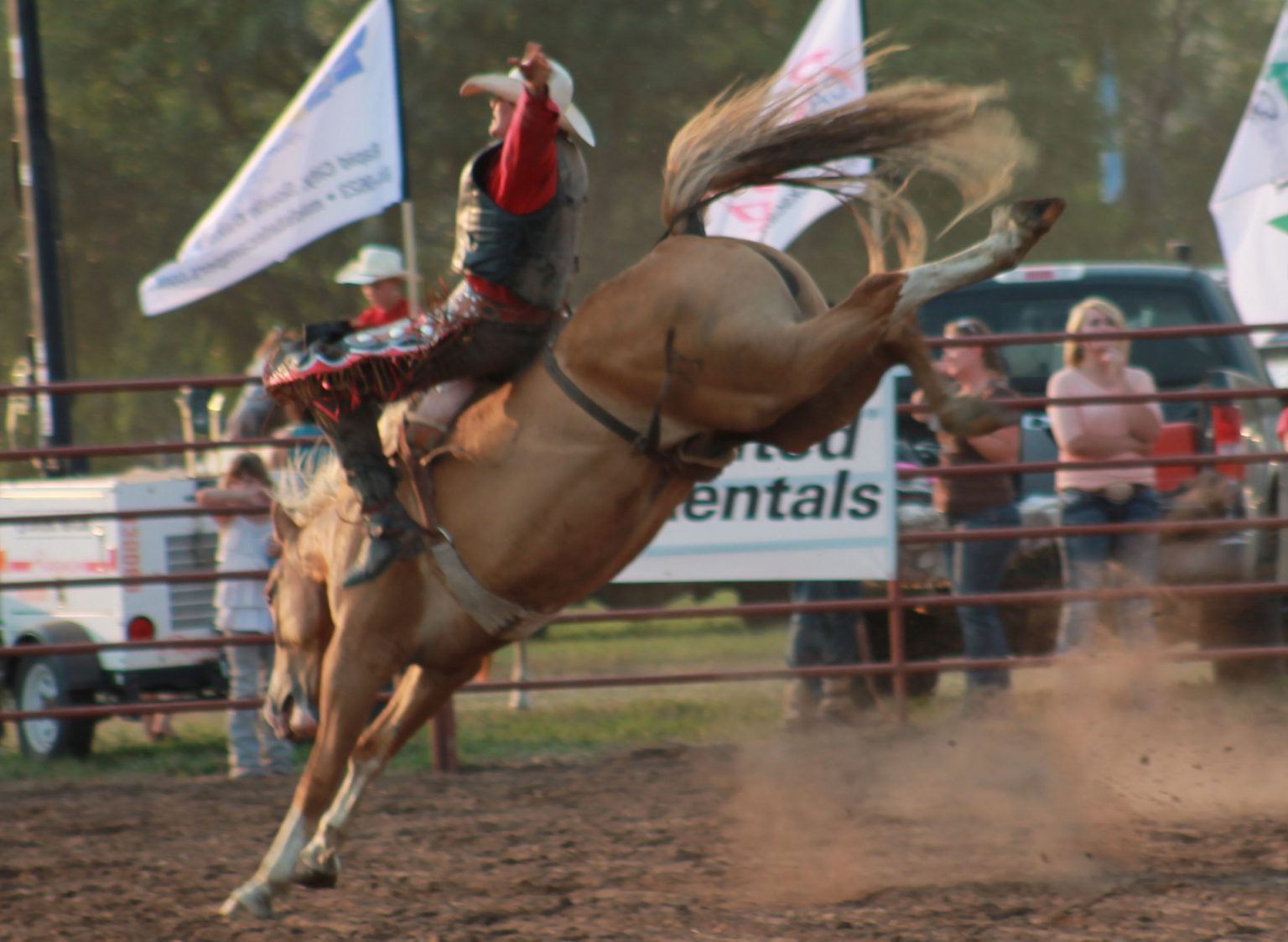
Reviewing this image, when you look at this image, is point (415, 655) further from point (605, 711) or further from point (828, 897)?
point (605, 711)

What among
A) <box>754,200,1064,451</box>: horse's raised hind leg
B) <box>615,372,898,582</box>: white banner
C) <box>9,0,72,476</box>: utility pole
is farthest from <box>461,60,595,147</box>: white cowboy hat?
<box>9,0,72,476</box>: utility pole

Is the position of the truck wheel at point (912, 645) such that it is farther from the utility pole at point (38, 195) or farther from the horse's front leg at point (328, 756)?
the utility pole at point (38, 195)

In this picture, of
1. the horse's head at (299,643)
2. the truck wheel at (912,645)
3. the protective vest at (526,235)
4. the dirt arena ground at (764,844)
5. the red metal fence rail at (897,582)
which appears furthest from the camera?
the truck wheel at (912,645)

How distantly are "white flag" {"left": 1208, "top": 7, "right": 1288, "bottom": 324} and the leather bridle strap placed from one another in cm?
409

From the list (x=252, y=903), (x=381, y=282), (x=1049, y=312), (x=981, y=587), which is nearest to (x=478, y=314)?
(x=252, y=903)

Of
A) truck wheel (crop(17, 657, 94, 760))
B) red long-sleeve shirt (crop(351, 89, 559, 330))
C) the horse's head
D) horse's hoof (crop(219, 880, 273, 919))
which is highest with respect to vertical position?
red long-sleeve shirt (crop(351, 89, 559, 330))

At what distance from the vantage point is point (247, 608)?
768cm

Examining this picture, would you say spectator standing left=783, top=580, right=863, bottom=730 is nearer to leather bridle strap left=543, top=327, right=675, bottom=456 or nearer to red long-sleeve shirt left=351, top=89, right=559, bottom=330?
leather bridle strap left=543, top=327, right=675, bottom=456

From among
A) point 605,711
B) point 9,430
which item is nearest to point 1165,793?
point 605,711

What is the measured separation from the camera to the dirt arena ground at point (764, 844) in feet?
15.3

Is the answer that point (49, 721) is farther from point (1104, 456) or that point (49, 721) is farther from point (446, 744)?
point (1104, 456)

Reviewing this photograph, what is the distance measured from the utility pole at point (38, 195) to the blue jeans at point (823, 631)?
177 inches

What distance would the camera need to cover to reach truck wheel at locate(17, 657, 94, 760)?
26.3ft

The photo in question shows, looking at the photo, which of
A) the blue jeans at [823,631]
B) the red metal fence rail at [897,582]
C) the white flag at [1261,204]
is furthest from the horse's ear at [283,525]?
the white flag at [1261,204]
